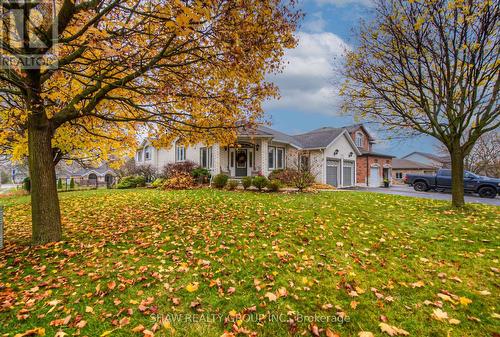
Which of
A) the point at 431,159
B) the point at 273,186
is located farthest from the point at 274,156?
the point at 431,159

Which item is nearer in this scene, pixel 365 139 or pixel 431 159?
pixel 365 139

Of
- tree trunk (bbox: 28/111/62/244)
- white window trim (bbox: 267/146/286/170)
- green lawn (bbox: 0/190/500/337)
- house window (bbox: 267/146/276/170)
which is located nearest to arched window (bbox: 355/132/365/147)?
white window trim (bbox: 267/146/286/170)

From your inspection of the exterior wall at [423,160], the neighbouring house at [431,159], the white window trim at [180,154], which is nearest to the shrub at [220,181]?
the white window trim at [180,154]

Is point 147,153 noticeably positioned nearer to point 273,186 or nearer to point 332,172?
point 273,186

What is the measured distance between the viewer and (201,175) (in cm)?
1838

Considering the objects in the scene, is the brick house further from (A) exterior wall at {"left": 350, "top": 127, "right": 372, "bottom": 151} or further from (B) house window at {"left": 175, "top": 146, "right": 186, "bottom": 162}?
(B) house window at {"left": 175, "top": 146, "right": 186, "bottom": 162}

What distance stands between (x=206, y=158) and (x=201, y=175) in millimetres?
2806

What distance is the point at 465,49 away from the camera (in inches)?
343

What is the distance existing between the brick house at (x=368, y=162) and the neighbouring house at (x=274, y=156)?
2241 mm

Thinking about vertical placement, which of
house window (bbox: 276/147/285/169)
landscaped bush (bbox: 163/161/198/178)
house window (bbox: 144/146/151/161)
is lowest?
landscaped bush (bbox: 163/161/198/178)

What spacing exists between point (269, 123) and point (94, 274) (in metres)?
5.25

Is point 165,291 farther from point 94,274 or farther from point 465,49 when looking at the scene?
point 465,49

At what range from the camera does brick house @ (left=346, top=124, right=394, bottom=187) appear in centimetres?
2877

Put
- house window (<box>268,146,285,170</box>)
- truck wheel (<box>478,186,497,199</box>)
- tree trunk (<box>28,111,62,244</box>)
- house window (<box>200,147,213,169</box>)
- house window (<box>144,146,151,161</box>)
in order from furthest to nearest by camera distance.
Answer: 1. house window (<box>144,146,151,161</box>)
2. house window (<box>268,146,285,170</box>)
3. house window (<box>200,147,213,169</box>)
4. truck wheel (<box>478,186,497,199</box>)
5. tree trunk (<box>28,111,62,244</box>)
